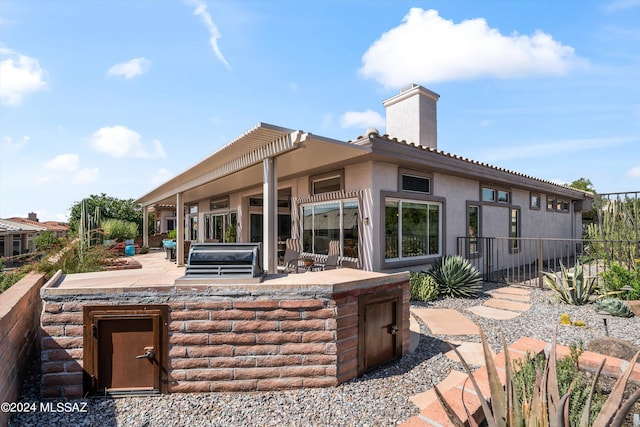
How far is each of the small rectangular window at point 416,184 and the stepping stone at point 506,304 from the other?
316cm

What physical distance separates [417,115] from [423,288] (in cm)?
570

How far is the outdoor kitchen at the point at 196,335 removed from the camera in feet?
9.48

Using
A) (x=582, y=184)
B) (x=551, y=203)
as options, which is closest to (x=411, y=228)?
(x=551, y=203)

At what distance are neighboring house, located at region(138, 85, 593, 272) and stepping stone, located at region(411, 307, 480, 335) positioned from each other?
5.43ft

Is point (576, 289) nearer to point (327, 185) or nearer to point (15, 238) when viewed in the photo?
point (327, 185)

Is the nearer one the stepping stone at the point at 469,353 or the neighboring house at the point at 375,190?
the stepping stone at the point at 469,353

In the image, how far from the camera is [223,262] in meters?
3.37

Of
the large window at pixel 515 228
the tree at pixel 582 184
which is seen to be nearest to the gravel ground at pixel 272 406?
the large window at pixel 515 228

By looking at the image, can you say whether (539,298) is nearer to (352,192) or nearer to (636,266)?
(636,266)

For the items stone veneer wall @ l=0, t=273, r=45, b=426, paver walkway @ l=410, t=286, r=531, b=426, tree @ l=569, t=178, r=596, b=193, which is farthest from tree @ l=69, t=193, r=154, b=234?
tree @ l=569, t=178, r=596, b=193

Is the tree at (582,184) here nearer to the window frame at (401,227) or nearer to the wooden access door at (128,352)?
the window frame at (401,227)

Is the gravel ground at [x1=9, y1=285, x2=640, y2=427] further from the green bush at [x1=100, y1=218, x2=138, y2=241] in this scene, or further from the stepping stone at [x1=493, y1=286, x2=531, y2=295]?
the green bush at [x1=100, y1=218, x2=138, y2=241]

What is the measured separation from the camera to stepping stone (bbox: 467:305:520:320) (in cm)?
555

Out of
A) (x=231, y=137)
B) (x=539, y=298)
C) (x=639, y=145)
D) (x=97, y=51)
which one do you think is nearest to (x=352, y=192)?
(x=231, y=137)
